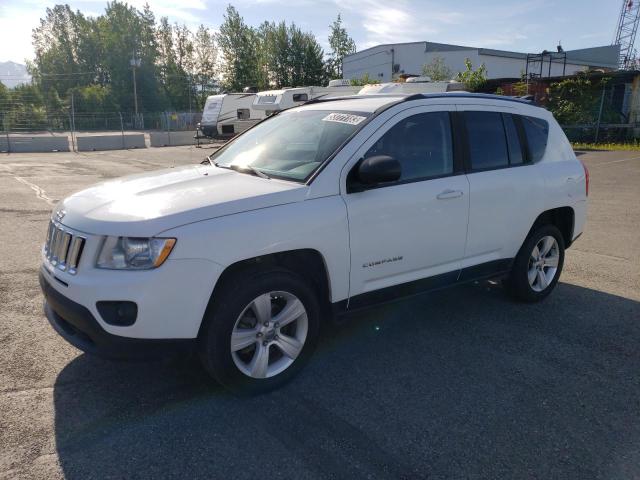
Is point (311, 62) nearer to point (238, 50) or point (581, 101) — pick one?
point (238, 50)

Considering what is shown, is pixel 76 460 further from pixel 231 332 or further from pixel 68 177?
pixel 68 177

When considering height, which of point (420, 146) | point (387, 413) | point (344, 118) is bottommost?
point (387, 413)

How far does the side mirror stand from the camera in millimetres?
3086

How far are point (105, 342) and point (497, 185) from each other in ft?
10.4

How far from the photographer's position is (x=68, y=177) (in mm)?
13727

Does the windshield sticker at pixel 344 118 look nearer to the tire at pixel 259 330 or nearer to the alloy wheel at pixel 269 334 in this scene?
the tire at pixel 259 330

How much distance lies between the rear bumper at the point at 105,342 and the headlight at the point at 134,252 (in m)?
0.30

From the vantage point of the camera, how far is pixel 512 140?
4.33 m

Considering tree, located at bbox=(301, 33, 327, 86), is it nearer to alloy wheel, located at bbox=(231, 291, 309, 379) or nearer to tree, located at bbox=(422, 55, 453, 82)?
tree, located at bbox=(422, 55, 453, 82)

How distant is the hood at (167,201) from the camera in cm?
268

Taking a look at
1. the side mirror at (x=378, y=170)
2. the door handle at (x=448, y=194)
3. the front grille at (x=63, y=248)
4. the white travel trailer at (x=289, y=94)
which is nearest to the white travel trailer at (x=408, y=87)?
the white travel trailer at (x=289, y=94)

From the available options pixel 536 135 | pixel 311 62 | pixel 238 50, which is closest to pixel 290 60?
pixel 311 62

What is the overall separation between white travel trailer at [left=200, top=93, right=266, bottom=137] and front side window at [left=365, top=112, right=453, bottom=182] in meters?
26.8

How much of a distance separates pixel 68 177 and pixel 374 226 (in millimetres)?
12935
